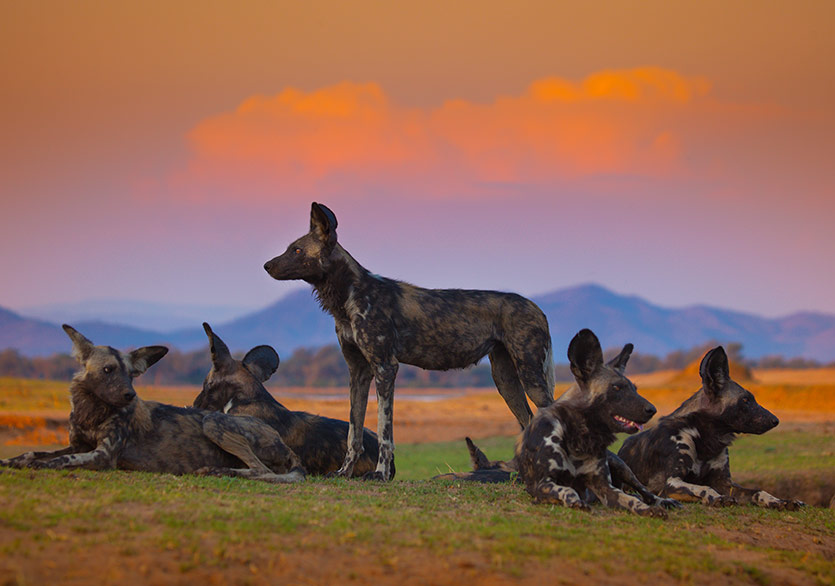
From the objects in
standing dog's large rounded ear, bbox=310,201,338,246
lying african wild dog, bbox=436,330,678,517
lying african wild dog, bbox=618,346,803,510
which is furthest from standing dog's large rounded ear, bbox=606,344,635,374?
standing dog's large rounded ear, bbox=310,201,338,246

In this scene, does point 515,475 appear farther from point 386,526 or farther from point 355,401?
point 386,526

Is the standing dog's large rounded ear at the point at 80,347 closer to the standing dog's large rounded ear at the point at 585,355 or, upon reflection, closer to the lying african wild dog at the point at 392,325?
the lying african wild dog at the point at 392,325

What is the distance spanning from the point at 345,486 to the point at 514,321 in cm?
352

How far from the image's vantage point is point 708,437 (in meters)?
9.93

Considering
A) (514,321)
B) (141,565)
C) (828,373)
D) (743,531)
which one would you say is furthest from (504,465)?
(828,373)

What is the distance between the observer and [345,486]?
916cm

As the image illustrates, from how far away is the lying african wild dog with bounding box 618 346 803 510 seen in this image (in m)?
9.79

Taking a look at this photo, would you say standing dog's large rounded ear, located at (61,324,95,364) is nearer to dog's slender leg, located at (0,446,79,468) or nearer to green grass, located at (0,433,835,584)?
dog's slender leg, located at (0,446,79,468)

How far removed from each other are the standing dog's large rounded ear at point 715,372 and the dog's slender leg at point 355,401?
412 cm

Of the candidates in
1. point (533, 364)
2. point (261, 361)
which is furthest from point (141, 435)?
point (533, 364)

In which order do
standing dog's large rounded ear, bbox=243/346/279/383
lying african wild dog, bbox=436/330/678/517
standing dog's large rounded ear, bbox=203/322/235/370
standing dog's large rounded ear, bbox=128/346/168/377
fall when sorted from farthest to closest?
standing dog's large rounded ear, bbox=243/346/279/383 → standing dog's large rounded ear, bbox=203/322/235/370 → standing dog's large rounded ear, bbox=128/346/168/377 → lying african wild dog, bbox=436/330/678/517

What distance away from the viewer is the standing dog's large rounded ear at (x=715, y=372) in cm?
988

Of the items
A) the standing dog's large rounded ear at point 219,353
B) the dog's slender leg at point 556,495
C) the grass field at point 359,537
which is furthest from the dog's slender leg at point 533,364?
the standing dog's large rounded ear at point 219,353

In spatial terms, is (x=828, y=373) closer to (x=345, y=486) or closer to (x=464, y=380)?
(x=464, y=380)
